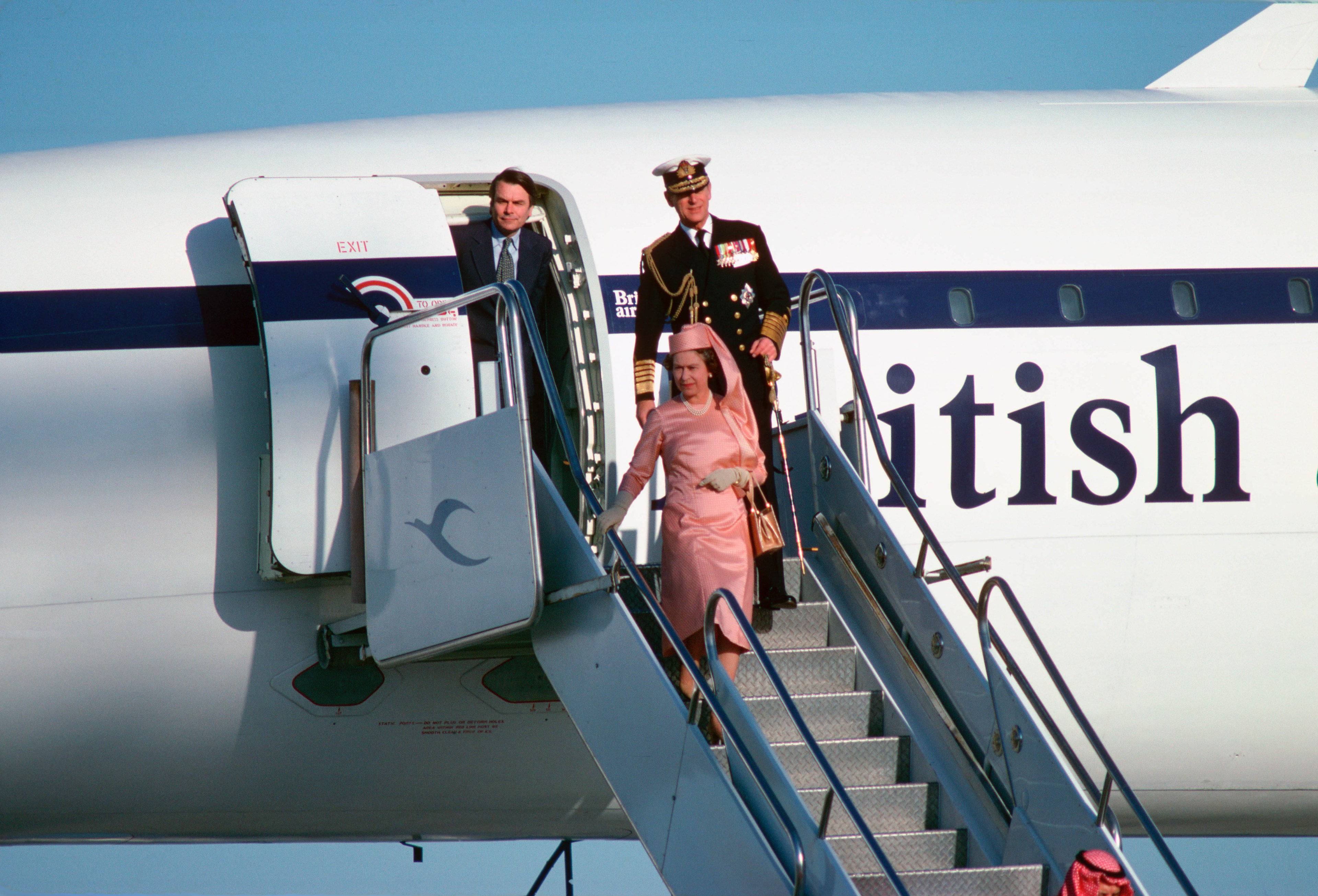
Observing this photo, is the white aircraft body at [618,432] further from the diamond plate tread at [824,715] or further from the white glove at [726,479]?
the diamond plate tread at [824,715]

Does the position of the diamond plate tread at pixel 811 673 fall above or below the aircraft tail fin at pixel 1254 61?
below

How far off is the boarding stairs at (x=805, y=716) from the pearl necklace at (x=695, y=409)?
0.51 meters

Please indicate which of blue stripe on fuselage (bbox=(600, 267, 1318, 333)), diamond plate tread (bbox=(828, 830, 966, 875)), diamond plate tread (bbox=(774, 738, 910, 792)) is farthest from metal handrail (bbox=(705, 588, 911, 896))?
blue stripe on fuselage (bbox=(600, 267, 1318, 333))

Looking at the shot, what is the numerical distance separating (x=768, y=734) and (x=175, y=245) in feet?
10.7

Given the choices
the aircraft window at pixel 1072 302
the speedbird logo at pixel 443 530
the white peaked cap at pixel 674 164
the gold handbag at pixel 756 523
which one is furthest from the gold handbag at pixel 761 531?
the aircraft window at pixel 1072 302

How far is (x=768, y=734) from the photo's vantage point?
4684 millimetres

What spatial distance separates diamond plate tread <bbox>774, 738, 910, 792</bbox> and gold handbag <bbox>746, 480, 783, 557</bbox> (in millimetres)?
697

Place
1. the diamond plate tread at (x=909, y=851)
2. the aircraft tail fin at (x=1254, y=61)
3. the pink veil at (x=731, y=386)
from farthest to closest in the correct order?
the aircraft tail fin at (x=1254, y=61) < the pink veil at (x=731, y=386) < the diamond plate tread at (x=909, y=851)

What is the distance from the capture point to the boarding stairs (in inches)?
157

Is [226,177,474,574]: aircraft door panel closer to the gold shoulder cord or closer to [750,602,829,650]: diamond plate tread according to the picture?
the gold shoulder cord

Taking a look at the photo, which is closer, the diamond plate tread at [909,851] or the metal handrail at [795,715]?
the metal handrail at [795,715]

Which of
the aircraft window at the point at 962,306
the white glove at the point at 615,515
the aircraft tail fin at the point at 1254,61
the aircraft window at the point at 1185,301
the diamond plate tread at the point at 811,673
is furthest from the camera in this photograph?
the aircraft tail fin at the point at 1254,61

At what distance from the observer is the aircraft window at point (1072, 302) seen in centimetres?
600

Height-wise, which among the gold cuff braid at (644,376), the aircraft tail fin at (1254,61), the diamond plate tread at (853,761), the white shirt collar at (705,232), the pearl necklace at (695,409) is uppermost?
the aircraft tail fin at (1254,61)
